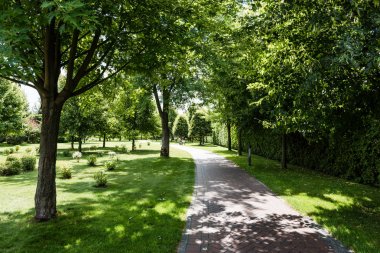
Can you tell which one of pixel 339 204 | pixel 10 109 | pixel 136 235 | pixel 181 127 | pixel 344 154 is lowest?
pixel 136 235

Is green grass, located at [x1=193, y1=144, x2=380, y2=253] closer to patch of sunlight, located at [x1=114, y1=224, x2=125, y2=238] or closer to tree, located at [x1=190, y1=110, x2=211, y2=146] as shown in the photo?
patch of sunlight, located at [x1=114, y1=224, x2=125, y2=238]

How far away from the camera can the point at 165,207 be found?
947 cm

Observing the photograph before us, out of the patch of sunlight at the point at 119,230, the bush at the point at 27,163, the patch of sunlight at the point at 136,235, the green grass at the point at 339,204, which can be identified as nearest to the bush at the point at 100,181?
the patch of sunlight at the point at 119,230

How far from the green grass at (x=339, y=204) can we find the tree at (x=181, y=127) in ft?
169

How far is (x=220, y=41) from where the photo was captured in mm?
9672

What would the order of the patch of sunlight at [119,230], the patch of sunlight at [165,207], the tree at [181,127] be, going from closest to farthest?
the patch of sunlight at [119,230] < the patch of sunlight at [165,207] < the tree at [181,127]

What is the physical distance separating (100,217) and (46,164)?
6.73 feet

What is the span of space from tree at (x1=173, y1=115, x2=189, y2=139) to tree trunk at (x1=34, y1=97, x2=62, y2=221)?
57.8 meters

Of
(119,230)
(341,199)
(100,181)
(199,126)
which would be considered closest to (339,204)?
(341,199)

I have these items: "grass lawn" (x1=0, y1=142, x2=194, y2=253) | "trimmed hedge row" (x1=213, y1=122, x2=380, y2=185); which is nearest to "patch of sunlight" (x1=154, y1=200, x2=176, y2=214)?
"grass lawn" (x1=0, y1=142, x2=194, y2=253)

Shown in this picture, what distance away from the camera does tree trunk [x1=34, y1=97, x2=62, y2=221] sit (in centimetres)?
781

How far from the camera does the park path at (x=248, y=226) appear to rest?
632cm

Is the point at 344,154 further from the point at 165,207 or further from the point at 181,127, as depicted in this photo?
the point at 181,127

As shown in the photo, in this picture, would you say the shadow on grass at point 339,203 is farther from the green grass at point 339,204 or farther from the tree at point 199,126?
the tree at point 199,126
